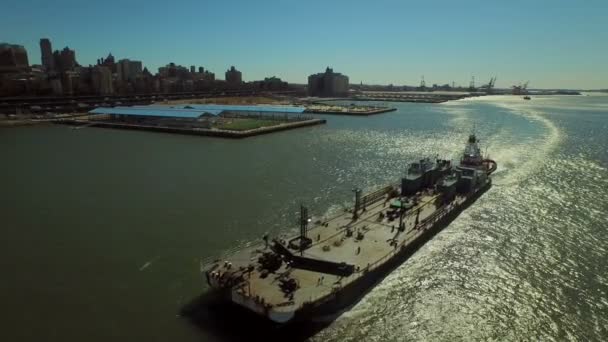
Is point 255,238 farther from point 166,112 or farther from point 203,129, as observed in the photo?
point 166,112

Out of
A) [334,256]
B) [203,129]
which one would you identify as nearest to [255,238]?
[334,256]

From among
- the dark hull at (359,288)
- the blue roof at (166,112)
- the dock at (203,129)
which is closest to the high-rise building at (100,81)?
the blue roof at (166,112)

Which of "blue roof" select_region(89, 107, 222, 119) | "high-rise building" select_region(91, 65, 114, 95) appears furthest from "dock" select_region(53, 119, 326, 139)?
"high-rise building" select_region(91, 65, 114, 95)

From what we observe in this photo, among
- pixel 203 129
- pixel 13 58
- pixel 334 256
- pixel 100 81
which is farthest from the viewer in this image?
pixel 13 58

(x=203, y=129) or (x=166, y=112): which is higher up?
(x=166, y=112)

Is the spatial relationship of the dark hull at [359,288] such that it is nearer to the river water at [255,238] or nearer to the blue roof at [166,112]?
the river water at [255,238]

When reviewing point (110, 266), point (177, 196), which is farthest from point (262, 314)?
point (177, 196)

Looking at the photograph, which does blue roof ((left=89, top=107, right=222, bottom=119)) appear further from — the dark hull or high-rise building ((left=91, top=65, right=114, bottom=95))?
the dark hull
